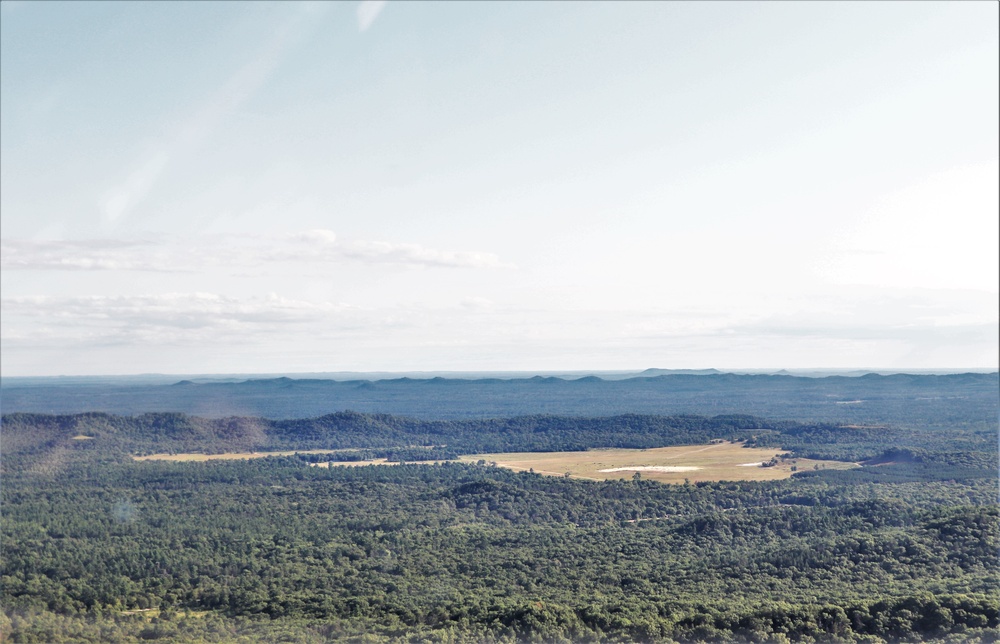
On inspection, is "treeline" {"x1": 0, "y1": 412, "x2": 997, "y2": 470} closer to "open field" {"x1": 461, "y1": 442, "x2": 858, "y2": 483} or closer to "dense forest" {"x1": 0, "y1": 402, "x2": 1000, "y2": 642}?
Answer: "open field" {"x1": 461, "y1": 442, "x2": 858, "y2": 483}

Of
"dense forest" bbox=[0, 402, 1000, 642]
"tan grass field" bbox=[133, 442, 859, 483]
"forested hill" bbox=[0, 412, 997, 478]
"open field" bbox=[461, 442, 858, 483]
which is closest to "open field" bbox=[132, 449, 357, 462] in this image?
"tan grass field" bbox=[133, 442, 859, 483]

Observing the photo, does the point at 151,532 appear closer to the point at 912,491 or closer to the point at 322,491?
the point at 322,491

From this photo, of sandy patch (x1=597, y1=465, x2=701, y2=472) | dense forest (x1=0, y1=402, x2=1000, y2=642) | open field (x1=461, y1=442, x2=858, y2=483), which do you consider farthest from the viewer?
sandy patch (x1=597, y1=465, x2=701, y2=472)

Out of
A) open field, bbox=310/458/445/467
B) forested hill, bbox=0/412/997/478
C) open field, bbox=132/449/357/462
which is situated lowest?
open field, bbox=310/458/445/467

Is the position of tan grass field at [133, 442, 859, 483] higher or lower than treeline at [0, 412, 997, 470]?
lower

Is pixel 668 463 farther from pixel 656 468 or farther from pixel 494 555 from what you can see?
pixel 494 555

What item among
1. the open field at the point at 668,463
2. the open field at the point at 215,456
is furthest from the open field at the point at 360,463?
the open field at the point at 215,456

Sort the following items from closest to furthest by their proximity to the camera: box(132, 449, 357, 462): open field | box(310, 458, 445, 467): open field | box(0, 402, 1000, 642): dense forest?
box(0, 402, 1000, 642): dense forest, box(310, 458, 445, 467): open field, box(132, 449, 357, 462): open field
